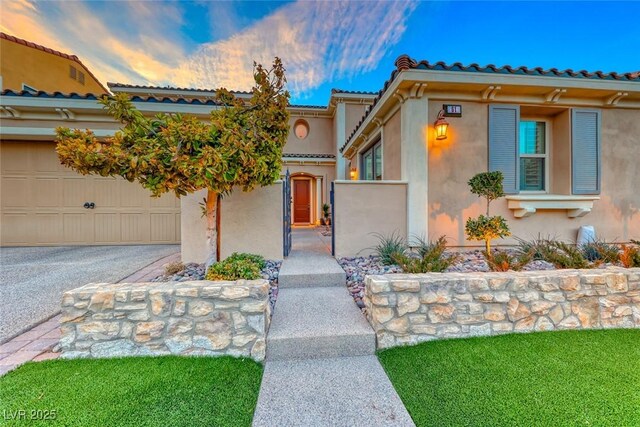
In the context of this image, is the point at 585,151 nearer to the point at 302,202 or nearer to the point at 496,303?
the point at 496,303

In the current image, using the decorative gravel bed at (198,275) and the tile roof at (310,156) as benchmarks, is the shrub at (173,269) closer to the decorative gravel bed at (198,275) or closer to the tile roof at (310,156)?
the decorative gravel bed at (198,275)

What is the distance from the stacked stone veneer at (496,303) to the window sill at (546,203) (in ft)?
7.45

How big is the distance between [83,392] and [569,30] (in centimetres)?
1280

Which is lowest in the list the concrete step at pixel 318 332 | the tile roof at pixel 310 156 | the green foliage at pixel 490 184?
the concrete step at pixel 318 332

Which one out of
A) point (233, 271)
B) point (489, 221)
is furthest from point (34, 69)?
point (489, 221)

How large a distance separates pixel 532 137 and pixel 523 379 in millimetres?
5464

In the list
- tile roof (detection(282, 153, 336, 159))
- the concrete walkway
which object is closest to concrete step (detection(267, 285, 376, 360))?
the concrete walkway

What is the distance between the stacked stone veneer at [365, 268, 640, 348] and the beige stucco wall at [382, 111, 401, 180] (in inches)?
126

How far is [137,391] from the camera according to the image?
1.83 m

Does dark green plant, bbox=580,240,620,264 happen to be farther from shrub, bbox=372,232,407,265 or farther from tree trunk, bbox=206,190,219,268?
tree trunk, bbox=206,190,219,268

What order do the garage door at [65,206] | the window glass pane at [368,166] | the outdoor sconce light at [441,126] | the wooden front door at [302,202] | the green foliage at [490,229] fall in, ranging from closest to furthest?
the green foliage at [490,229] → the outdoor sconce light at [441,126] → the garage door at [65,206] → the window glass pane at [368,166] → the wooden front door at [302,202]

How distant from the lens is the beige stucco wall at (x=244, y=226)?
14.5 feet

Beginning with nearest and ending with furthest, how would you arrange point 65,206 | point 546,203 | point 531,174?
point 546,203, point 531,174, point 65,206

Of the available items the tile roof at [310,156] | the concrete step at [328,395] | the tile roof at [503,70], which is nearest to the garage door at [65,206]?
the tile roof at [310,156]
